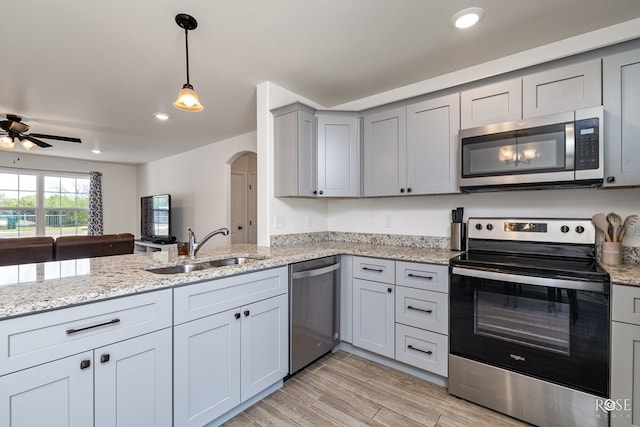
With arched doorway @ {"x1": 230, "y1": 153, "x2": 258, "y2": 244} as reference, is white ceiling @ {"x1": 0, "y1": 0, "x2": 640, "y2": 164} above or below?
above

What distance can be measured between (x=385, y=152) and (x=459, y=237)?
3.15 feet

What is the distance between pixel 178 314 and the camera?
1388 millimetres

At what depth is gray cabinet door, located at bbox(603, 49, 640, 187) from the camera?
1571 mm

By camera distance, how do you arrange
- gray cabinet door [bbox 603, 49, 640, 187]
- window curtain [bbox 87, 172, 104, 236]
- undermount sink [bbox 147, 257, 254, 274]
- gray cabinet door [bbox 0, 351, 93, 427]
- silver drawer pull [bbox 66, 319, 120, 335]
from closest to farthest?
1. gray cabinet door [bbox 0, 351, 93, 427]
2. silver drawer pull [bbox 66, 319, 120, 335]
3. gray cabinet door [bbox 603, 49, 640, 187]
4. undermount sink [bbox 147, 257, 254, 274]
5. window curtain [bbox 87, 172, 104, 236]

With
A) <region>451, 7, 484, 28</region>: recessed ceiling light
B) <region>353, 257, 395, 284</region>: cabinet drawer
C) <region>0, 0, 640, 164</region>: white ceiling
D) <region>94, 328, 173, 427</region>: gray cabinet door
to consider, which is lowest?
<region>94, 328, 173, 427</region>: gray cabinet door

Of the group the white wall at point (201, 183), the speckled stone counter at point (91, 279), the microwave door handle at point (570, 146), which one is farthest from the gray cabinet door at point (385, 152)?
the white wall at point (201, 183)

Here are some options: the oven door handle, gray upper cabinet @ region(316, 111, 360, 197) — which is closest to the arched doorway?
gray upper cabinet @ region(316, 111, 360, 197)

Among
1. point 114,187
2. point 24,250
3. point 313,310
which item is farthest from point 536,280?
point 114,187

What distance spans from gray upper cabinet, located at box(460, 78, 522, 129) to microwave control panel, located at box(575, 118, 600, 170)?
0.35 metres

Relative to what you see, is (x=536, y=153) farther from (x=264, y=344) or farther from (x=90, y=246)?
(x=90, y=246)

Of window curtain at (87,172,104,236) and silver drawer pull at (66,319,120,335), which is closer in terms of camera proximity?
silver drawer pull at (66,319,120,335)

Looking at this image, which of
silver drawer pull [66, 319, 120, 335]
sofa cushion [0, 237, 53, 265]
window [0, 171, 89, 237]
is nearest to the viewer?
silver drawer pull [66, 319, 120, 335]

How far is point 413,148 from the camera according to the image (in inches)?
92.7

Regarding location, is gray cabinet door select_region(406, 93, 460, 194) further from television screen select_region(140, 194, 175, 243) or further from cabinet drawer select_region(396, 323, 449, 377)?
television screen select_region(140, 194, 175, 243)
